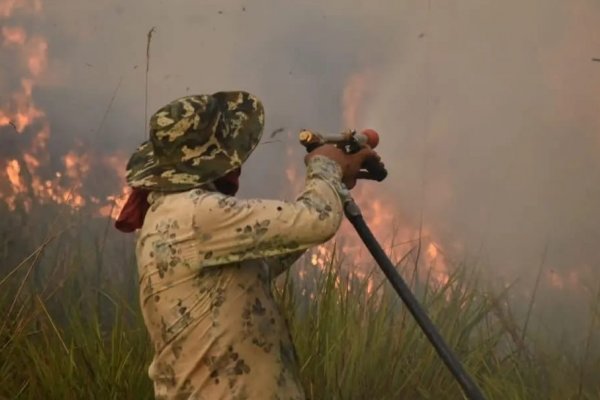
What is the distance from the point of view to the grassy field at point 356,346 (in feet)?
8.59

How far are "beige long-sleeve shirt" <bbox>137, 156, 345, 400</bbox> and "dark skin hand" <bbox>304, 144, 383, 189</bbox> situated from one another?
0.02 meters

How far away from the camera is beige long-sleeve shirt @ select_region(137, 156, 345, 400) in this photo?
1.81 meters

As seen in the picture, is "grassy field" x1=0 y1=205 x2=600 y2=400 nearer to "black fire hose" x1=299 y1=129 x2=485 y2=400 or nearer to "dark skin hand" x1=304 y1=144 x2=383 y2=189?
"black fire hose" x1=299 y1=129 x2=485 y2=400

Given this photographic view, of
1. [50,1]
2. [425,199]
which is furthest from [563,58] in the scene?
[50,1]

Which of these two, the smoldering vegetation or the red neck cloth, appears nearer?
the red neck cloth

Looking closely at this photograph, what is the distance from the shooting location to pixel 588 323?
262 cm

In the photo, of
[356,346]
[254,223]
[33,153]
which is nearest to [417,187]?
[356,346]

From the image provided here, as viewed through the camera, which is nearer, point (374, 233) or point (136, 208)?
point (136, 208)

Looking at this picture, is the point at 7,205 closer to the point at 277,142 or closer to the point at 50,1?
the point at 50,1

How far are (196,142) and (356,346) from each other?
977mm

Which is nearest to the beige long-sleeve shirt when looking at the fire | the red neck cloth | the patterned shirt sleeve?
the patterned shirt sleeve

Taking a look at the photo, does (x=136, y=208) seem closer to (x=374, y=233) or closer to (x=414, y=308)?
(x=414, y=308)

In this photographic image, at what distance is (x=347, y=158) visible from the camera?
6.36ft

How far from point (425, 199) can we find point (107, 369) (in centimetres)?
97
